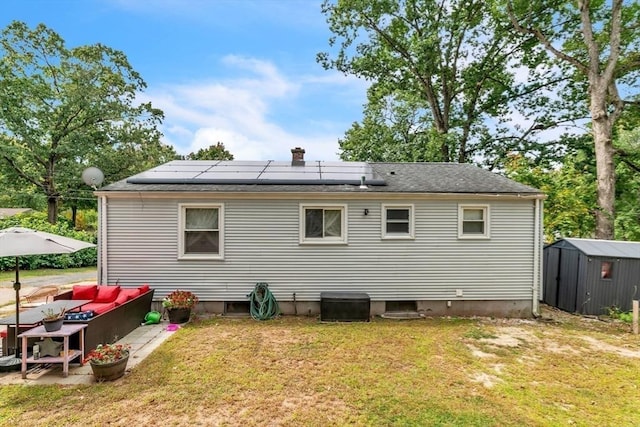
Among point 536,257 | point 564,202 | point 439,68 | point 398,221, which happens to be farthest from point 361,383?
point 439,68

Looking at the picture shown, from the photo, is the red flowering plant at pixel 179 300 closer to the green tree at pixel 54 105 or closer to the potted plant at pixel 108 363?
the potted plant at pixel 108 363

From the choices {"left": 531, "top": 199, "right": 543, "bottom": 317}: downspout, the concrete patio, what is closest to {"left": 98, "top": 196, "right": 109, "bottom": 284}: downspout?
the concrete patio

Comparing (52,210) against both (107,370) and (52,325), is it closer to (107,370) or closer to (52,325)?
(52,325)

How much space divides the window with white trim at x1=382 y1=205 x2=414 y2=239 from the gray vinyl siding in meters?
0.17

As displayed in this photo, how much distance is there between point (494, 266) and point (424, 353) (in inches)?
146

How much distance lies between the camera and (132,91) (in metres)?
22.1

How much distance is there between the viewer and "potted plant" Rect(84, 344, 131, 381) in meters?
4.18

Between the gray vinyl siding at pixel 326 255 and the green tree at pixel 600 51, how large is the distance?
21.5 ft

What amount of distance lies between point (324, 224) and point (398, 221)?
6.26ft

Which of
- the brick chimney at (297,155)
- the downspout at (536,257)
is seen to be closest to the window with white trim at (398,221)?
the downspout at (536,257)

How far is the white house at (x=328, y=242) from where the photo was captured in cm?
734

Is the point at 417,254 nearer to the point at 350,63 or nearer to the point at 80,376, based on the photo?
the point at 80,376

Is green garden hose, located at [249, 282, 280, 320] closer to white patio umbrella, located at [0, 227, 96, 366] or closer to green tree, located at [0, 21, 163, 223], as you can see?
white patio umbrella, located at [0, 227, 96, 366]

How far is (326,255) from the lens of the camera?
7.55 m
